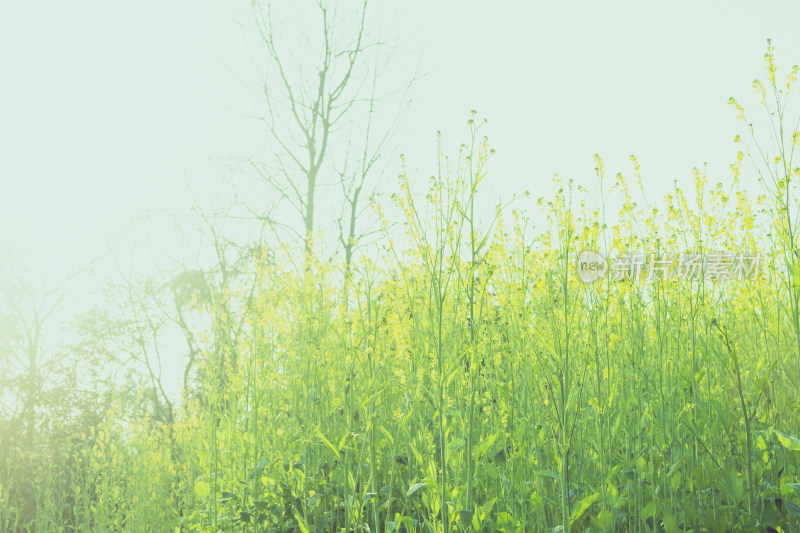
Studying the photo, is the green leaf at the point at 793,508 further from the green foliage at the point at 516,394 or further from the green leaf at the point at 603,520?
the green leaf at the point at 603,520

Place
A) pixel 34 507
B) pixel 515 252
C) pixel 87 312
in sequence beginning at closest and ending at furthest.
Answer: pixel 515 252 < pixel 34 507 < pixel 87 312

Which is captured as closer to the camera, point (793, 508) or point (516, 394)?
point (793, 508)

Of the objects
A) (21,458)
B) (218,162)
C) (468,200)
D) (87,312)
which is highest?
(218,162)

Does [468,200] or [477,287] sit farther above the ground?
[468,200]

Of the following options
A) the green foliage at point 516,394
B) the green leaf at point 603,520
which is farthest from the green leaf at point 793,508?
the green leaf at point 603,520

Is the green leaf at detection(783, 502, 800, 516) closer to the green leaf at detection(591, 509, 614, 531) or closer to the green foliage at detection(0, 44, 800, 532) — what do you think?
the green foliage at detection(0, 44, 800, 532)

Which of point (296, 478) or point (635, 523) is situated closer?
point (635, 523)

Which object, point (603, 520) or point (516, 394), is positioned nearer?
point (603, 520)

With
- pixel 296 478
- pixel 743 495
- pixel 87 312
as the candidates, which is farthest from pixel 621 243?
pixel 87 312

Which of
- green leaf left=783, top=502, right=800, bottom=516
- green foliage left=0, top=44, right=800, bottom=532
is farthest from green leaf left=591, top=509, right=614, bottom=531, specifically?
green leaf left=783, top=502, right=800, bottom=516

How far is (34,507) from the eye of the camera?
7.08 metres

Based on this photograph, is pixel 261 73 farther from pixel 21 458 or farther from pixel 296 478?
pixel 296 478

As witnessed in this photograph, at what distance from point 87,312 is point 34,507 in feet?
24.5

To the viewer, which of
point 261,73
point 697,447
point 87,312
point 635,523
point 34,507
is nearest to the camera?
point 635,523
